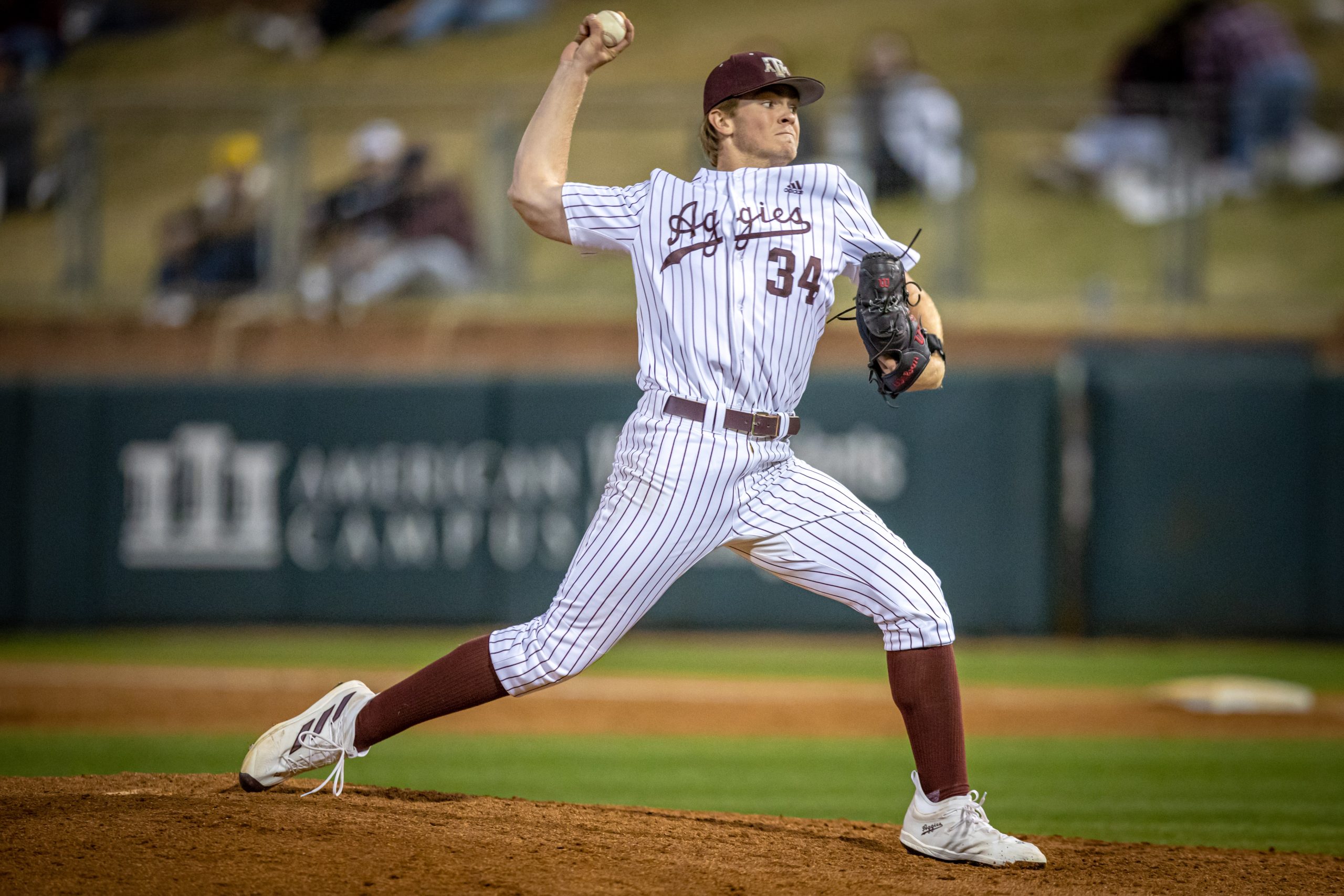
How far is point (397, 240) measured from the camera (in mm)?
Result: 10250

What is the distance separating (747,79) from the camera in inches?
131

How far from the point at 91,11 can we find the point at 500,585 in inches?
278

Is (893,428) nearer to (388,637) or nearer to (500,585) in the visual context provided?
(500,585)

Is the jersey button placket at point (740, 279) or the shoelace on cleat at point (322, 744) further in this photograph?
the shoelace on cleat at point (322, 744)

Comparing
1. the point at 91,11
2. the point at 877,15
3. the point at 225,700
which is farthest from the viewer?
the point at 877,15

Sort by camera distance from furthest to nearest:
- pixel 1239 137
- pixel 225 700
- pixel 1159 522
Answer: pixel 1239 137 < pixel 1159 522 < pixel 225 700

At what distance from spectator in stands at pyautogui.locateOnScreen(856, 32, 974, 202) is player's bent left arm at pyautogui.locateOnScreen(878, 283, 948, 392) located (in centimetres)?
631

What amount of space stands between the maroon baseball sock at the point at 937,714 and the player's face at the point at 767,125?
120 cm

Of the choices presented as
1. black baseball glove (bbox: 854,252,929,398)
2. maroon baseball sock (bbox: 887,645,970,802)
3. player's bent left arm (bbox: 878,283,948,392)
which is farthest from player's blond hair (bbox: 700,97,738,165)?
maroon baseball sock (bbox: 887,645,970,802)

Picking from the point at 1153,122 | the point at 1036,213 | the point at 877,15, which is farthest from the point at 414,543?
the point at 877,15


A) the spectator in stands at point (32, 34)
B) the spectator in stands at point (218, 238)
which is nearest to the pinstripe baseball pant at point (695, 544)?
the spectator in stands at point (218, 238)

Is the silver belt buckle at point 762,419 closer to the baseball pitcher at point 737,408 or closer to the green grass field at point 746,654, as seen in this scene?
the baseball pitcher at point 737,408

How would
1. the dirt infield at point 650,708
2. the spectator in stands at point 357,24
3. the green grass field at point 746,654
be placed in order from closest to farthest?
the dirt infield at point 650,708 < the green grass field at point 746,654 < the spectator in stands at point 357,24

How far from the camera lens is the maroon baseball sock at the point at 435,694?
3369 millimetres
